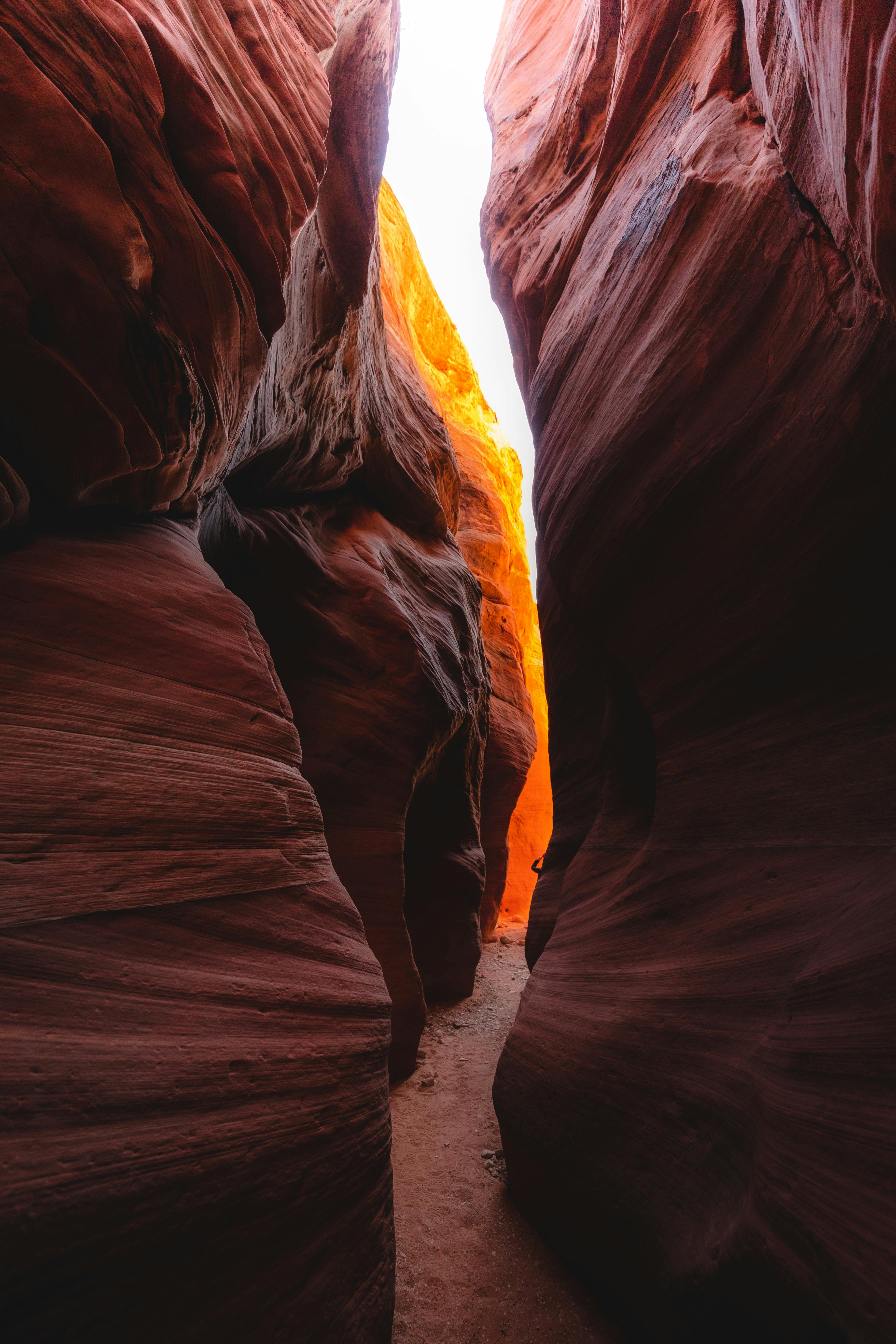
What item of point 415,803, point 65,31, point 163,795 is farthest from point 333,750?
point 65,31

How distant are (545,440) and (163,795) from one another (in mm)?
4707

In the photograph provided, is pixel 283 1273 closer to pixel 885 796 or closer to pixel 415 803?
pixel 885 796

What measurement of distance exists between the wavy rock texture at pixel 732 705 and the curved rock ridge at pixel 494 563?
→ 559 centimetres

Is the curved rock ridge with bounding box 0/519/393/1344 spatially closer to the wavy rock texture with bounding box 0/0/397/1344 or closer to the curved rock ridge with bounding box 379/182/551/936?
the wavy rock texture with bounding box 0/0/397/1344

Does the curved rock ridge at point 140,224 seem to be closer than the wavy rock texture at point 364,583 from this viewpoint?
Yes

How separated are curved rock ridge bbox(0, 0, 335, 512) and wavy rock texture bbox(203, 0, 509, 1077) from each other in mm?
1284

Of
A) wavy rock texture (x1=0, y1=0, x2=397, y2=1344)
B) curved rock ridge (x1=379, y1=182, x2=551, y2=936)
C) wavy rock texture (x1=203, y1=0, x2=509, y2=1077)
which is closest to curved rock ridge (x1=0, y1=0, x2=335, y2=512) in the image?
wavy rock texture (x1=0, y1=0, x2=397, y2=1344)

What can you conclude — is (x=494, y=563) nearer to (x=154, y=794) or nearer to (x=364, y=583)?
(x=364, y=583)

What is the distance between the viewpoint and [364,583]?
20.3 ft

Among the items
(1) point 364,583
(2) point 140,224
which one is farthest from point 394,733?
(2) point 140,224

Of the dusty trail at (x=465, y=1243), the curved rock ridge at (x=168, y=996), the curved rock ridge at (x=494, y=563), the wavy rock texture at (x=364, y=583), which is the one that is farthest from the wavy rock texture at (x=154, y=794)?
the curved rock ridge at (x=494, y=563)

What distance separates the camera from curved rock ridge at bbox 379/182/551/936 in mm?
11641

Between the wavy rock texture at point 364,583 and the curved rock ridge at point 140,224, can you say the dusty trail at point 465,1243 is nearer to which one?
the wavy rock texture at point 364,583

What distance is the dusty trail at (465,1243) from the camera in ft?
9.32
